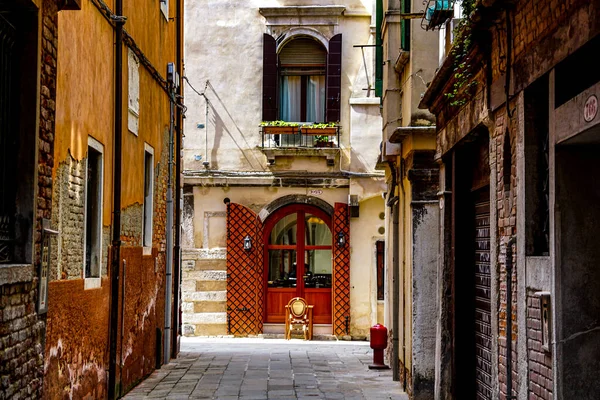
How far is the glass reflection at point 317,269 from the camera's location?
23.1 meters

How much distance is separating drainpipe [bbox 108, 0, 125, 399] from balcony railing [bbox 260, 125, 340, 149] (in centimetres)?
1093

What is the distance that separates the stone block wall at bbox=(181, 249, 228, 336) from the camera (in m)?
22.6

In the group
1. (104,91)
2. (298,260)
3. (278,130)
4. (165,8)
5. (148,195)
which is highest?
(165,8)

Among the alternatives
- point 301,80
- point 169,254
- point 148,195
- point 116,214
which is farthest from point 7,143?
point 301,80

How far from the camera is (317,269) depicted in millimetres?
23141

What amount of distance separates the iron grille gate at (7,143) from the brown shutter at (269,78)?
16.0m

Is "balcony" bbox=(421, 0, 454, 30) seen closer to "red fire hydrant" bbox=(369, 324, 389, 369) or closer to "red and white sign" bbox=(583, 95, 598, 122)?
"red and white sign" bbox=(583, 95, 598, 122)

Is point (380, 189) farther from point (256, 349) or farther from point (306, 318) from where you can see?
point (256, 349)

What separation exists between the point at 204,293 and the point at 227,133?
3.75 metres

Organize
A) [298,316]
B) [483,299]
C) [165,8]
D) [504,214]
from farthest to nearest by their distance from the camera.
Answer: [298,316]
[165,8]
[483,299]
[504,214]

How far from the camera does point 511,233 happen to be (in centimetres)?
741

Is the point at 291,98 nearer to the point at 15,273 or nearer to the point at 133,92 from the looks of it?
the point at 133,92

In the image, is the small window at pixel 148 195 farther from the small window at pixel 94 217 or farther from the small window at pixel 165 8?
the small window at pixel 94 217

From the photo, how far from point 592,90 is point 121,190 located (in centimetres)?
787
